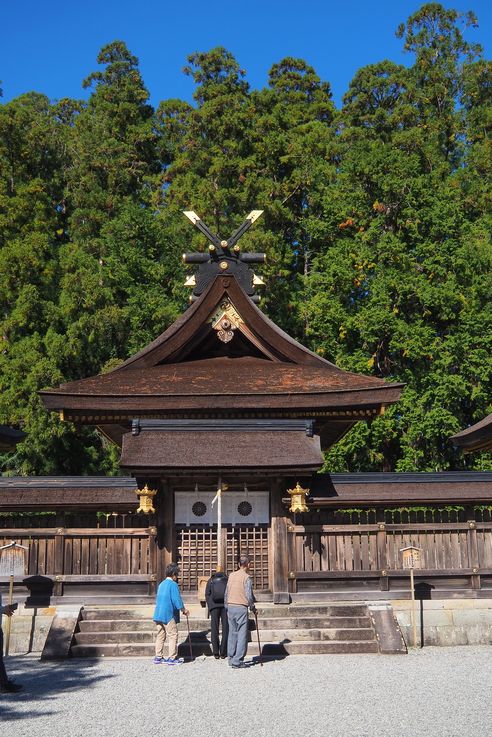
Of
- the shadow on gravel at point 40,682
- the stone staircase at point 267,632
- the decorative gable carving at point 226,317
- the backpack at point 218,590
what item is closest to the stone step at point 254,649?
the stone staircase at point 267,632

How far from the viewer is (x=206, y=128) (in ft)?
A: 118

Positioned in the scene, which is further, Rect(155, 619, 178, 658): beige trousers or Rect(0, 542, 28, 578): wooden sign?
Rect(0, 542, 28, 578): wooden sign

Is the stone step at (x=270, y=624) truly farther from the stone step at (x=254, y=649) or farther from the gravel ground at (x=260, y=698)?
the gravel ground at (x=260, y=698)

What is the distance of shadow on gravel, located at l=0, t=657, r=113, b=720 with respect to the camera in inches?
372

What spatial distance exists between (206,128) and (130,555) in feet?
82.9

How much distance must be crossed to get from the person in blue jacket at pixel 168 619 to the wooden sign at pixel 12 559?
3416 millimetres

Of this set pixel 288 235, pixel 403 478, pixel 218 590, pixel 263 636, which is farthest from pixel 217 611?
pixel 288 235

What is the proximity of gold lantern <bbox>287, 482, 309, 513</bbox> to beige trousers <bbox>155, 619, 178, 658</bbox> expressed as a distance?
3.41 metres

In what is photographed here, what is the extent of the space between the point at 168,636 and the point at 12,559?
3.79 m

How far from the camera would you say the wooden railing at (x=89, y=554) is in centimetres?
1502

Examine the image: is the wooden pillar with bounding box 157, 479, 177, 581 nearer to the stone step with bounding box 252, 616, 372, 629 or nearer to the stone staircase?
the stone staircase

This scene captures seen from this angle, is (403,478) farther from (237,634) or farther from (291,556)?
(237,634)

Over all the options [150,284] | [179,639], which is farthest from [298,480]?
[150,284]

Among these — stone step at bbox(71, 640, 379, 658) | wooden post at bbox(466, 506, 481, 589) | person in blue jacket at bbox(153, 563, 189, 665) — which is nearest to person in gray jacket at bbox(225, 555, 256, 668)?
person in blue jacket at bbox(153, 563, 189, 665)
